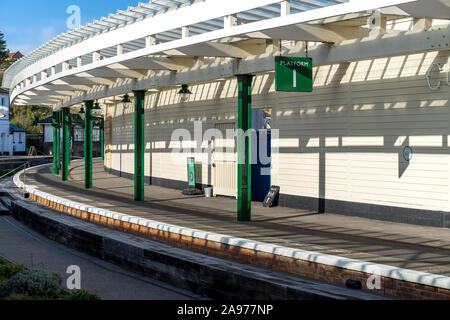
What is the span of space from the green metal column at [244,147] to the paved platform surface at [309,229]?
340 millimetres

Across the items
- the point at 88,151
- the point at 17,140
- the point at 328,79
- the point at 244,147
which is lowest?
the point at 88,151

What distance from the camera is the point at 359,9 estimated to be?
8.83 meters

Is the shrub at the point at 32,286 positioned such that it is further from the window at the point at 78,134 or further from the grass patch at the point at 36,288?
the window at the point at 78,134

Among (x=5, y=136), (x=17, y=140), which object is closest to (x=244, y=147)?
(x=5, y=136)

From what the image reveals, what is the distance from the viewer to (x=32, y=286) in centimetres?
756

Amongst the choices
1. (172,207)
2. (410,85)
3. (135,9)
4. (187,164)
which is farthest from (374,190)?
(187,164)

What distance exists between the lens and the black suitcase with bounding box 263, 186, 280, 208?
16.7m

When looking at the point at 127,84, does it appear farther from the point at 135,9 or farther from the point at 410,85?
the point at 410,85

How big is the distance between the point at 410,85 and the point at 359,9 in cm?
452

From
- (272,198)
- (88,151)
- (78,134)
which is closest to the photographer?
(272,198)

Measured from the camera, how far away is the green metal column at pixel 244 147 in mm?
13625

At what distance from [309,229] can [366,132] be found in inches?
116

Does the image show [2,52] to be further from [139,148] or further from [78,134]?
[139,148]

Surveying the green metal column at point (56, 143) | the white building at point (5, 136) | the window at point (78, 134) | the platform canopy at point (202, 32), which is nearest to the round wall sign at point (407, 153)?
the platform canopy at point (202, 32)
